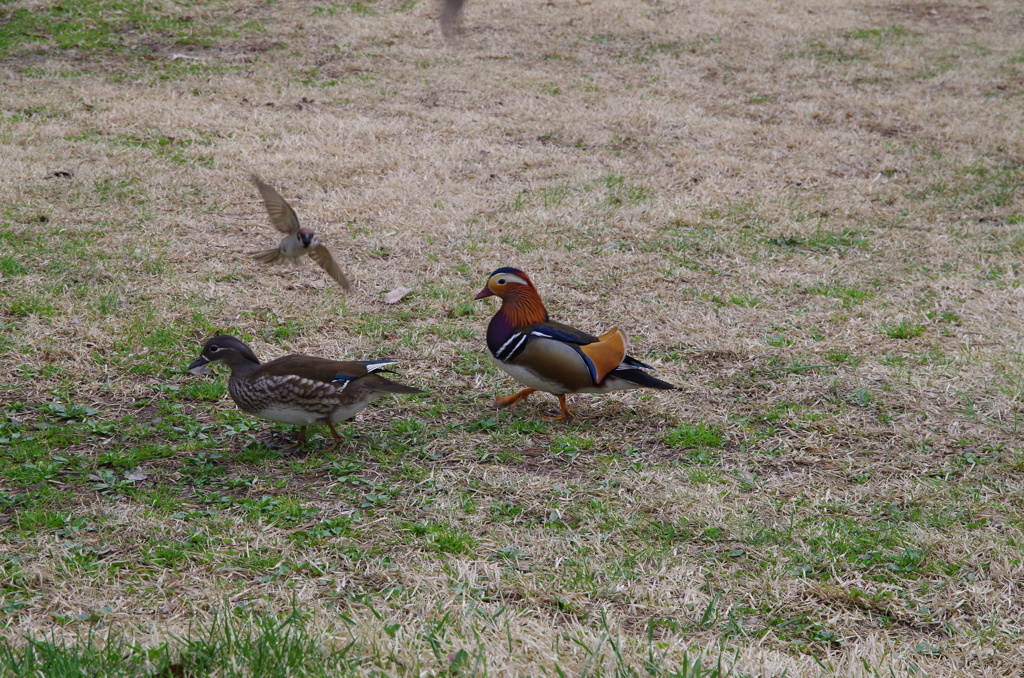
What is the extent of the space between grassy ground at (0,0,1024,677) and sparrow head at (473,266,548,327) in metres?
0.55

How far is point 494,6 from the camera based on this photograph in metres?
16.5

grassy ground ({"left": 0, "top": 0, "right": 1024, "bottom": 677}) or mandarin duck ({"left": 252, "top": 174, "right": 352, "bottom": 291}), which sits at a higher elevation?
mandarin duck ({"left": 252, "top": 174, "right": 352, "bottom": 291})

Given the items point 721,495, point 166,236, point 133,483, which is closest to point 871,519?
point 721,495

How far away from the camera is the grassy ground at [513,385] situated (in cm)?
328

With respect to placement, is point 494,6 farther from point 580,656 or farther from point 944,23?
point 580,656

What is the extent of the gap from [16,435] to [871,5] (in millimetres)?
17487

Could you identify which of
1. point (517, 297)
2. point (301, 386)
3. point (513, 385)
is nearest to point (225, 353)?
point (301, 386)

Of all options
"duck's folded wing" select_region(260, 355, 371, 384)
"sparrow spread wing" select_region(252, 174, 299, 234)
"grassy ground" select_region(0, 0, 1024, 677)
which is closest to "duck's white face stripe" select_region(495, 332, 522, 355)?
"grassy ground" select_region(0, 0, 1024, 677)

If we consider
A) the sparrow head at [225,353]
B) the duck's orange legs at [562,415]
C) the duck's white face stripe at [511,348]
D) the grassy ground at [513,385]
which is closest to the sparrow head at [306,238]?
the grassy ground at [513,385]

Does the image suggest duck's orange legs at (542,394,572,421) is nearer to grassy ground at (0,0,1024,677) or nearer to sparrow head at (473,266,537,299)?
grassy ground at (0,0,1024,677)

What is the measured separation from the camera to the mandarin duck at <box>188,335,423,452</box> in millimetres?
4277

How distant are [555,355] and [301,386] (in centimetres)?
129

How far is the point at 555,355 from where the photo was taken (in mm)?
4699

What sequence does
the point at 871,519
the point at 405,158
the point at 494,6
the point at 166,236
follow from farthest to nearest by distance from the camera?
the point at 494,6
the point at 405,158
the point at 166,236
the point at 871,519
